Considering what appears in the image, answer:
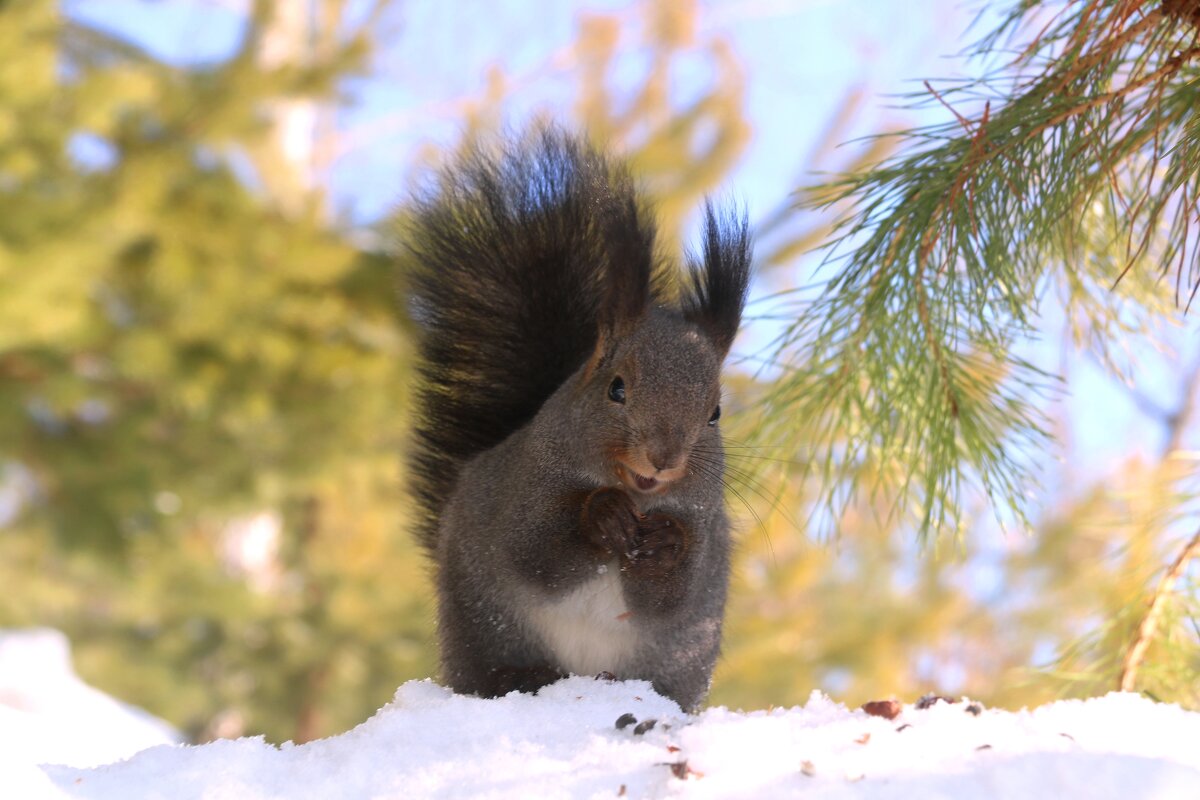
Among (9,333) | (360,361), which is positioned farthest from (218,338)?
(9,333)

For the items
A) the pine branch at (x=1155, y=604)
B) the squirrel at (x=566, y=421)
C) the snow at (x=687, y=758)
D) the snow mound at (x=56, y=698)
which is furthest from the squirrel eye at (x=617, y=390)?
the snow mound at (x=56, y=698)

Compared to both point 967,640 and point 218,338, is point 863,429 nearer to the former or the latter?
point 218,338

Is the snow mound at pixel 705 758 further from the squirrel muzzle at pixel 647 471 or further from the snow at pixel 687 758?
the squirrel muzzle at pixel 647 471

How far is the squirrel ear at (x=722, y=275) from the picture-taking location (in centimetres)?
162

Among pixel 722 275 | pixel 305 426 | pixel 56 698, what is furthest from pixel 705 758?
pixel 305 426

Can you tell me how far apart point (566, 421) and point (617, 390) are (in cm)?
9

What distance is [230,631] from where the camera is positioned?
6969 mm

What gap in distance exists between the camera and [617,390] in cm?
153

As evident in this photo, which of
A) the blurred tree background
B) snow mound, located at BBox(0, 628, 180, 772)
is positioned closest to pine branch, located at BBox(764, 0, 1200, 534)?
the blurred tree background

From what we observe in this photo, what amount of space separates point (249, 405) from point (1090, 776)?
4316mm

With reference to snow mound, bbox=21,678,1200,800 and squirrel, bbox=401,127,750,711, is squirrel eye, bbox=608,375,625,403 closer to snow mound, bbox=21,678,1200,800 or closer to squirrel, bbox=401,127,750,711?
squirrel, bbox=401,127,750,711

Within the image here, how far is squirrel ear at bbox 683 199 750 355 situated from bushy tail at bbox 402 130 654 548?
6.0 inches

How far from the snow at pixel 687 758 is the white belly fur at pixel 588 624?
24cm

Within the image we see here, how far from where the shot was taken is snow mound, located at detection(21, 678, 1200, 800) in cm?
91
